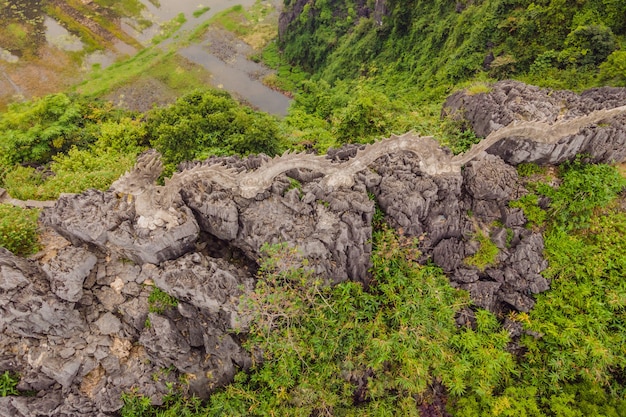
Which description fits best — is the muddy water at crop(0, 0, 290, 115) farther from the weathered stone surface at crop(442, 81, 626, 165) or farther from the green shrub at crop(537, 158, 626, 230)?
the green shrub at crop(537, 158, 626, 230)

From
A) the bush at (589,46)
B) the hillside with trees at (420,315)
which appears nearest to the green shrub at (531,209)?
the hillside with trees at (420,315)

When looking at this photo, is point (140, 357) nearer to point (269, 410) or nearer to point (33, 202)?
point (269, 410)

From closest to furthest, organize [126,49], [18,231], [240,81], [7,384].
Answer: [7,384] < [18,231] < [240,81] < [126,49]

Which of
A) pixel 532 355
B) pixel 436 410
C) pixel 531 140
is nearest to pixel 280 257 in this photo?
pixel 436 410

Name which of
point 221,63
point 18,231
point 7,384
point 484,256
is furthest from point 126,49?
point 484,256

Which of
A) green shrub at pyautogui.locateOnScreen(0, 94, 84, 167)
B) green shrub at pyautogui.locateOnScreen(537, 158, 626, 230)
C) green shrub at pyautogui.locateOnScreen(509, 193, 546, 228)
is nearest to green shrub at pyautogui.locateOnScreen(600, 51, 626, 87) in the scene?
green shrub at pyautogui.locateOnScreen(537, 158, 626, 230)

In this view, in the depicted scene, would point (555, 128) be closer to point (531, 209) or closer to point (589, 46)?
point (531, 209)
